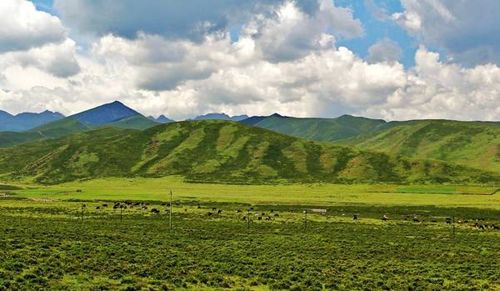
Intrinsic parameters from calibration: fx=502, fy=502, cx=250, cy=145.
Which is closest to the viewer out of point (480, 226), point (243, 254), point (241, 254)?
point (241, 254)

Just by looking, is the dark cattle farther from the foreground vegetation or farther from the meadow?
the foreground vegetation

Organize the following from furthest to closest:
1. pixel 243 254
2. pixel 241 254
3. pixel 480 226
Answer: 1. pixel 480 226
2. pixel 243 254
3. pixel 241 254

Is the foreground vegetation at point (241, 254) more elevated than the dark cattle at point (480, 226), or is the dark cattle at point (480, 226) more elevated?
the foreground vegetation at point (241, 254)

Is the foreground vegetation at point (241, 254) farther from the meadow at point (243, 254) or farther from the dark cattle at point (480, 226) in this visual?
the dark cattle at point (480, 226)

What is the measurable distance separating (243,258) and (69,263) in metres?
16.3

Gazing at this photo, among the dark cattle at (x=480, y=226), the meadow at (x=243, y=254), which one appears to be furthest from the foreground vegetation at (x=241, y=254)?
the dark cattle at (x=480, y=226)

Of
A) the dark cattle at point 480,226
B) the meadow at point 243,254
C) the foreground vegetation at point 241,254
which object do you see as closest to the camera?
the meadow at point 243,254

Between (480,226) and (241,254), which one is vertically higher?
(241,254)

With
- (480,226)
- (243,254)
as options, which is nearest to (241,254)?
(243,254)

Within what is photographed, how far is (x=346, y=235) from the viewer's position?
7281cm

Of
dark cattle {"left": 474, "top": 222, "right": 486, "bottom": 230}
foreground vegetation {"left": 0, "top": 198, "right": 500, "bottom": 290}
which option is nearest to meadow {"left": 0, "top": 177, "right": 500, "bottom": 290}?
foreground vegetation {"left": 0, "top": 198, "right": 500, "bottom": 290}

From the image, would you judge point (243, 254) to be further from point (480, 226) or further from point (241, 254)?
point (480, 226)

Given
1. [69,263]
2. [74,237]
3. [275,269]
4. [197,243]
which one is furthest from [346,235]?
[69,263]

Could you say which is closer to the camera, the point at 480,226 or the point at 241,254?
the point at 241,254
